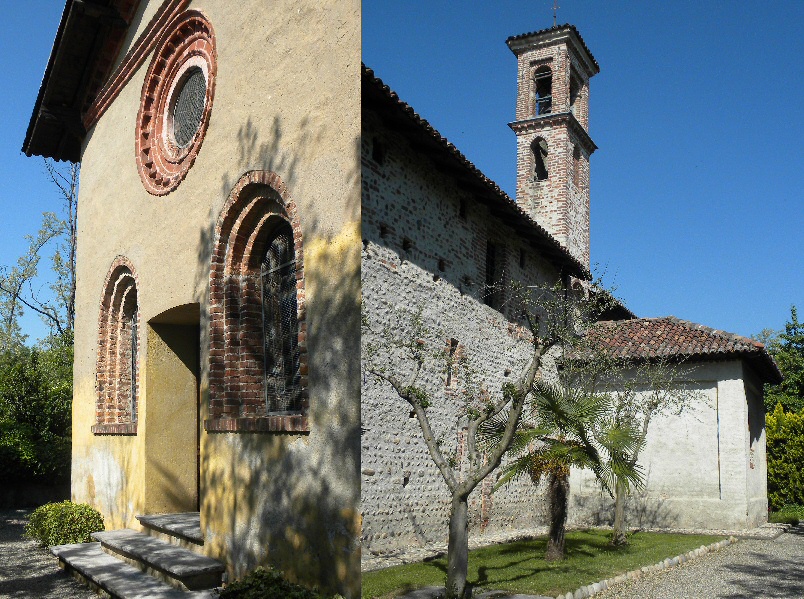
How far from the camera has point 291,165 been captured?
7.33 metres

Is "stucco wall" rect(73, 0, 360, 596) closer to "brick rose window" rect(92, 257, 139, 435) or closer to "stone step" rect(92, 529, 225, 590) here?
"stone step" rect(92, 529, 225, 590)

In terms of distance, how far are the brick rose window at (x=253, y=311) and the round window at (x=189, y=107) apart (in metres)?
2.23

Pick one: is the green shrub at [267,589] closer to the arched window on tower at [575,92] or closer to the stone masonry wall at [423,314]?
the stone masonry wall at [423,314]

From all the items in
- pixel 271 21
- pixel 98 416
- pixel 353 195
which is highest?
pixel 271 21

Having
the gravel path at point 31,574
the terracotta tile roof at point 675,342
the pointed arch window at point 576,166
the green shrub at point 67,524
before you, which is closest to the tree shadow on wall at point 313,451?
the gravel path at point 31,574

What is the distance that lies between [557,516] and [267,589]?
4.85 m

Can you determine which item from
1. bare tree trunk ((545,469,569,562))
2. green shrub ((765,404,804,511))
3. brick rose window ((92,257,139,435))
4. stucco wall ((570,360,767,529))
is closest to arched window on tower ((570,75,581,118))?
stucco wall ((570,360,767,529))

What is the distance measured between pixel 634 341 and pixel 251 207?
10.4 metres

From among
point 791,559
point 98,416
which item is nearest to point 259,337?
point 98,416

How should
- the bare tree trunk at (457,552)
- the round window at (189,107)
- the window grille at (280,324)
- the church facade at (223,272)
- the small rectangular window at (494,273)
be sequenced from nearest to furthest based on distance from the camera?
the bare tree trunk at (457,552) → the church facade at (223,272) → the window grille at (280,324) → the round window at (189,107) → the small rectangular window at (494,273)

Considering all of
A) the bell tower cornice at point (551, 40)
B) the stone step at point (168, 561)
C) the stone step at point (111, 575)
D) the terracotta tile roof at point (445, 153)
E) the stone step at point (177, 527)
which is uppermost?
the bell tower cornice at point (551, 40)

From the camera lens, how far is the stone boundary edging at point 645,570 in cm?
771

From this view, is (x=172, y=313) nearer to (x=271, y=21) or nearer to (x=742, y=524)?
(x=271, y=21)

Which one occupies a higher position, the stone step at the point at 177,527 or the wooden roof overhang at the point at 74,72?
the wooden roof overhang at the point at 74,72
